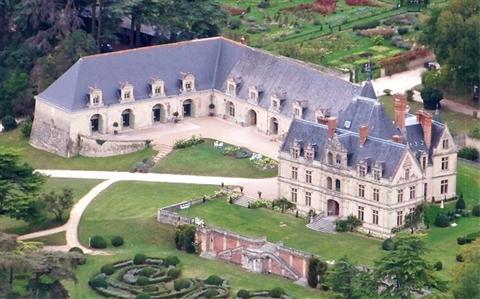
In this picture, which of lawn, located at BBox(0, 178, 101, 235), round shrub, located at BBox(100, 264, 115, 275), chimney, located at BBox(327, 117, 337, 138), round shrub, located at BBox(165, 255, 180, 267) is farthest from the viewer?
lawn, located at BBox(0, 178, 101, 235)

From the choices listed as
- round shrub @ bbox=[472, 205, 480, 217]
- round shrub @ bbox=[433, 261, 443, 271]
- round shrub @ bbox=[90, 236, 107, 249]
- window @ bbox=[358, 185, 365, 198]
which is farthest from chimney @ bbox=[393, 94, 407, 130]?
round shrub @ bbox=[90, 236, 107, 249]

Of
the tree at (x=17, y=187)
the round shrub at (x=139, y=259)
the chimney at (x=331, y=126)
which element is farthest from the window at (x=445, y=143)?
the tree at (x=17, y=187)

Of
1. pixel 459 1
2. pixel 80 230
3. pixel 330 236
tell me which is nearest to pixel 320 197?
pixel 330 236

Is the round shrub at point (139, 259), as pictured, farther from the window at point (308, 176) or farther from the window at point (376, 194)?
the window at point (376, 194)

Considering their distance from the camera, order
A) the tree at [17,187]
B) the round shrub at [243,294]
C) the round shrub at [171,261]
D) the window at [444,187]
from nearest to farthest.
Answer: the round shrub at [243,294]
the round shrub at [171,261]
the tree at [17,187]
the window at [444,187]

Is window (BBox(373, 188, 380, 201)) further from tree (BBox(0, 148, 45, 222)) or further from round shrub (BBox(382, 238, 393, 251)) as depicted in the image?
tree (BBox(0, 148, 45, 222))

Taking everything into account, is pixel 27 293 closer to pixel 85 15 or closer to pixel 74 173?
pixel 74 173
